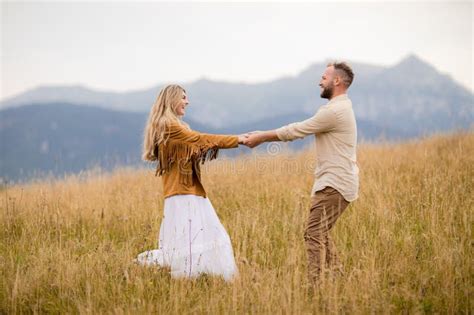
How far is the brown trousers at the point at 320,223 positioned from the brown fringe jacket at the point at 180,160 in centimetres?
141

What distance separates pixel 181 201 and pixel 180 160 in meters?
0.48

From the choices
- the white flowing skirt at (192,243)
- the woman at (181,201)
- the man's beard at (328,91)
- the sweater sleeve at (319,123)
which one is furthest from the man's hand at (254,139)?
the man's beard at (328,91)

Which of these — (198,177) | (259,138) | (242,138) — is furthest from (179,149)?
(259,138)

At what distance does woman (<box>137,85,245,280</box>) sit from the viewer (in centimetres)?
608

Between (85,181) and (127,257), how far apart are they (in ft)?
20.3

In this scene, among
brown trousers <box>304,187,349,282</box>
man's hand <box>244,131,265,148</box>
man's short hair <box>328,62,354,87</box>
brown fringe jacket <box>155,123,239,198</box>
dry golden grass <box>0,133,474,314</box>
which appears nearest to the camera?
dry golden grass <box>0,133,474,314</box>

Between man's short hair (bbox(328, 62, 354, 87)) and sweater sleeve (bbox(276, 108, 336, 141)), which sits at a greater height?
man's short hair (bbox(328, 62, 354, 87))

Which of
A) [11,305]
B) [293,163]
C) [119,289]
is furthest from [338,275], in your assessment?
[293,163]

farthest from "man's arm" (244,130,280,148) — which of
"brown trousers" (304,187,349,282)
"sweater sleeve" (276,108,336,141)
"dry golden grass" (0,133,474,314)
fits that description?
"brown trousers" (304,187,349,282)

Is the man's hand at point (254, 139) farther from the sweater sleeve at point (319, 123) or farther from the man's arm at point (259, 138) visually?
the sweater sleeve at point (319, 123)

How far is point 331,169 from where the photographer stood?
5.63m

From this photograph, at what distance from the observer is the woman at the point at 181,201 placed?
20.0ft

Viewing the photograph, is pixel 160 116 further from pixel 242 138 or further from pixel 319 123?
pixel 319 123

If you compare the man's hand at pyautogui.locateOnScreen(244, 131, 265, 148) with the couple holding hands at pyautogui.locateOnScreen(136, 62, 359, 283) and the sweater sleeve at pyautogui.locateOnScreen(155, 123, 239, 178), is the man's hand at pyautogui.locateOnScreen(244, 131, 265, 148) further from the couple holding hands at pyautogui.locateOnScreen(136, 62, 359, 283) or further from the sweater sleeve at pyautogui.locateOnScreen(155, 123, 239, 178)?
the sweater sleeve at pyautogui.locateOnScreen(155, 123, 239, 178)
